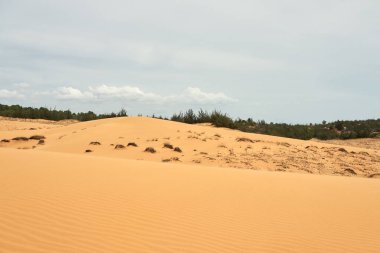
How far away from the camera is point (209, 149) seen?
42.0 feet

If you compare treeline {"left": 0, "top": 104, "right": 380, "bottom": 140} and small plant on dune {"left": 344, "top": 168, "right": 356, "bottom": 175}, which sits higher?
treeline {"left": 0, "top": 104, "right": 380, "bottom": 140}

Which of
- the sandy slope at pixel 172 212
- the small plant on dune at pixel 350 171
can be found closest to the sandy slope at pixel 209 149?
the small plant on dune at pixel 350 171

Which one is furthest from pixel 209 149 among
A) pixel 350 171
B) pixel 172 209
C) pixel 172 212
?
pixel 172 212

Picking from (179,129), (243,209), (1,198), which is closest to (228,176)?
(243,209)

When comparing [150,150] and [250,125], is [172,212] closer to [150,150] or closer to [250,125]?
[150,150]

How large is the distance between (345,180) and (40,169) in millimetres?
6366

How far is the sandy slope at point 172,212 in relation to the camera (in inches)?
144

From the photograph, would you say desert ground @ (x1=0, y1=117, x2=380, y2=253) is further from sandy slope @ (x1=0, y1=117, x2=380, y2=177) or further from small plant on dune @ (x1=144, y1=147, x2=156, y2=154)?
small plant on dune @ (x1=144, y1=147, x2=156, y2=154)

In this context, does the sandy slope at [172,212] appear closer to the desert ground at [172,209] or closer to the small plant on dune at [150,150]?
the desert ground at [172,209]

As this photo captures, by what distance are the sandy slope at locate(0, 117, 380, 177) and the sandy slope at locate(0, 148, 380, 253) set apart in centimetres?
372

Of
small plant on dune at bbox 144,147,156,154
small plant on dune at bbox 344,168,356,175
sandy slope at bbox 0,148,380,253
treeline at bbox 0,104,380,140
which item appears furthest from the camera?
treeline at bbox 0,104,380,140

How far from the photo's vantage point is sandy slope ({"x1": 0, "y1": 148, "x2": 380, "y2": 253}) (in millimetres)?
3656

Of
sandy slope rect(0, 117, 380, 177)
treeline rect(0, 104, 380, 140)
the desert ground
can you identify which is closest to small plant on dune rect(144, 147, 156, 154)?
sandy slope rect(0, 117, 380, 177)

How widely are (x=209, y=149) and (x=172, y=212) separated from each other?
27.0 ft
